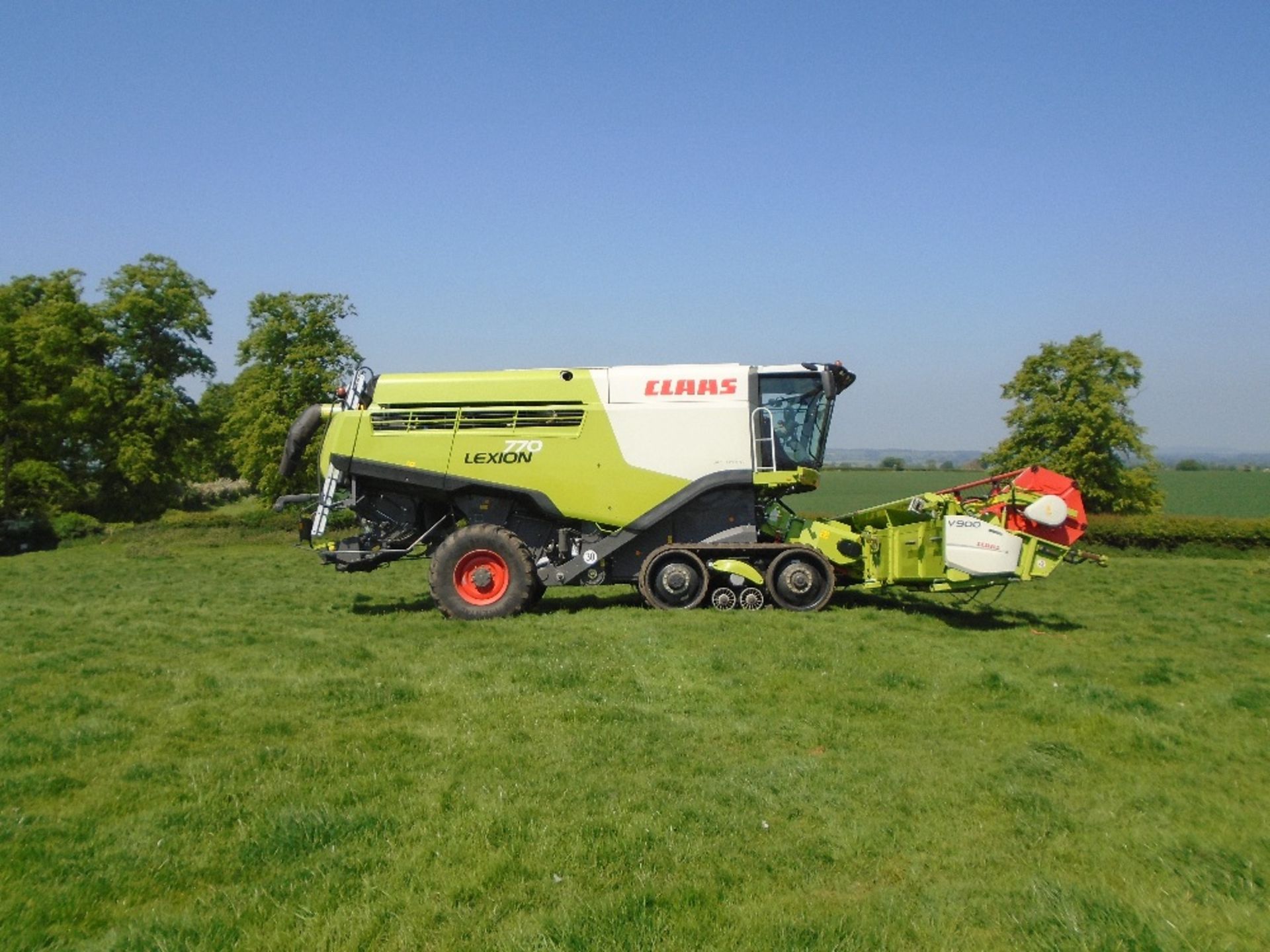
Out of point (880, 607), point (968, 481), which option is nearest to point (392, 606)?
point (880, 607)

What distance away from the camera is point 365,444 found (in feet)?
46.9

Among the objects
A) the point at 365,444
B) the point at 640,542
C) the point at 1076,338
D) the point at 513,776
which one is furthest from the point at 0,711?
the point at 1076,338

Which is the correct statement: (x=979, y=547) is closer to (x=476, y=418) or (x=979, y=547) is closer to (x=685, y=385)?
(x=685, y=385)

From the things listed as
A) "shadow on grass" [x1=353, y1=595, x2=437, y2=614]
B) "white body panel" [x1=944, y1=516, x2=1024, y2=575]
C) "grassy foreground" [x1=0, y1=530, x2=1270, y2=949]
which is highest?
"white body panel" [x1=944, y1=516, x2=1024, y2=575]

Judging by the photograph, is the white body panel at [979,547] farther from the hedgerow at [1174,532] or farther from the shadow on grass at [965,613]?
the hedgerow at [1174,532]

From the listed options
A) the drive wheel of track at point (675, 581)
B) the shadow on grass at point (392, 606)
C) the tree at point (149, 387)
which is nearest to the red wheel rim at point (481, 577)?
the shadow on grass at point (392, 606)

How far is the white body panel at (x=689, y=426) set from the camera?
45.8ft

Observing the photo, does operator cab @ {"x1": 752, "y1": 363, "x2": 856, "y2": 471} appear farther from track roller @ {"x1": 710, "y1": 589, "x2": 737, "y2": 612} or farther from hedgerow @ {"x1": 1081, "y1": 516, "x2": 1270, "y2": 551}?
hedgerow @ {"x1": 1081, "y1": 516, "x2": 1270, "y2": 551}

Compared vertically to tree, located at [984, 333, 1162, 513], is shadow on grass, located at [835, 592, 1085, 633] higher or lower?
lower

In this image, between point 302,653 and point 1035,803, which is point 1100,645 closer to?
point 1035,803

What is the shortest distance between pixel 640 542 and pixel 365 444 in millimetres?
4194

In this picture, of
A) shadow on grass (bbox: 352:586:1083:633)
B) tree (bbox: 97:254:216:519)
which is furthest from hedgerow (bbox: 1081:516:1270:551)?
tree (bbox: 97:254:216:519)

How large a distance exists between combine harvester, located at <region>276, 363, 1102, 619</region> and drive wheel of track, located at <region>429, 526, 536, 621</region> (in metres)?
0.02

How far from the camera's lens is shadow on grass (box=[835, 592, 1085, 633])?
45.1ft
